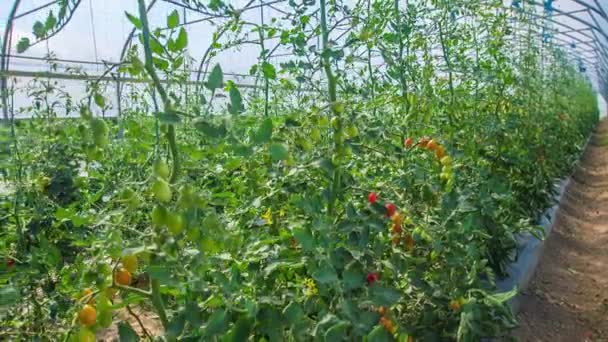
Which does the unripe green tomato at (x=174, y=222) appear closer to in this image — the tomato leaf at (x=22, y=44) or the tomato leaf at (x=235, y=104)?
the tomato leaf at (x=235, y=104)

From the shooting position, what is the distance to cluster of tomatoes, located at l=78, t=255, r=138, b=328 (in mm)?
797

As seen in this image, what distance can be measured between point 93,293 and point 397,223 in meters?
0.63

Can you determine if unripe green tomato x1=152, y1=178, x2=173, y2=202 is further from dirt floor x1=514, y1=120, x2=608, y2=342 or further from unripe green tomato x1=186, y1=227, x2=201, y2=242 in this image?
dirt floor x1=514, y1=120, x2=608, y2=342

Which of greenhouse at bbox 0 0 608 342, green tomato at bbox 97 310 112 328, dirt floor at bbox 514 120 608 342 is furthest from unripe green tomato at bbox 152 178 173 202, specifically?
dirt floor at bbox 514 120 608 342

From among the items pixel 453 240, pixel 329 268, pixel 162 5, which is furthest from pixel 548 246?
pixel 162 5

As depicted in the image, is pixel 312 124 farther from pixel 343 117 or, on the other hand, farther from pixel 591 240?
pixel 591 240

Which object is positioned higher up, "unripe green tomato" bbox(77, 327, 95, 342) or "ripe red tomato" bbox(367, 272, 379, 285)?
"unripe green tomato" bbox(77, 327, 95, 342)

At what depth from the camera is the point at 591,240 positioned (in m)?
3.59

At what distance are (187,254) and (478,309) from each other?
2.47 ft

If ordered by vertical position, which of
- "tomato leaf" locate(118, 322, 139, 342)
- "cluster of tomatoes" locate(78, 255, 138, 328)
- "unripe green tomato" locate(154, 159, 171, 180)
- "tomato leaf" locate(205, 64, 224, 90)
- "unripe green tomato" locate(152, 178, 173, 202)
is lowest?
"tomato leaf" locate(118, 322, 139, 342)

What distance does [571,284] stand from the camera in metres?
2.80

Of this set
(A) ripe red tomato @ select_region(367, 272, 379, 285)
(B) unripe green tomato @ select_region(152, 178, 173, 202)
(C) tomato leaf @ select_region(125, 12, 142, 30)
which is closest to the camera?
(B) unripe green tomato @ select_region(152, 178, 173, 202)

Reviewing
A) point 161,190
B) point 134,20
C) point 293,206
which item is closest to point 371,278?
point 293,206

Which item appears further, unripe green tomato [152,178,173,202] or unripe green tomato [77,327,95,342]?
unripe green tomato [77,327,95,342]
